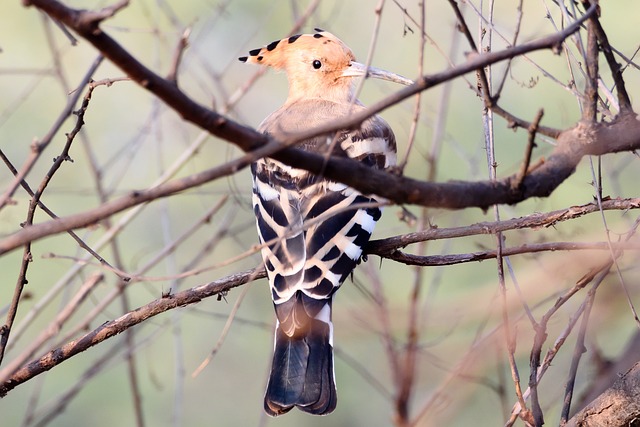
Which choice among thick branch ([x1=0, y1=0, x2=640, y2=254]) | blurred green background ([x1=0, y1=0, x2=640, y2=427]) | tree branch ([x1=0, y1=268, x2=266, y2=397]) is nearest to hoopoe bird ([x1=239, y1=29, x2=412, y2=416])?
tree branch ([x1=0, y1=268, x2=266, y2=397])

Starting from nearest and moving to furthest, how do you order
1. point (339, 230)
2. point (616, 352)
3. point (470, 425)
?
point (339, 230) → point (616, 352) → point (470, 425)

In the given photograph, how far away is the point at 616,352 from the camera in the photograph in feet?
16.0

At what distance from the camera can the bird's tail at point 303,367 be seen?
2713 millimetres

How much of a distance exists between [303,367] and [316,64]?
1802 millimetres

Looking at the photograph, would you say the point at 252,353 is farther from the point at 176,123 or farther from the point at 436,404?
the point at 436,404

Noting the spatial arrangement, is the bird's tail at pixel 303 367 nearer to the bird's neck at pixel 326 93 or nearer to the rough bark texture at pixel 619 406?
the rough bark texture at pixel 619 406

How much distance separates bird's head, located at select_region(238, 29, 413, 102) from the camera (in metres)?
4.09

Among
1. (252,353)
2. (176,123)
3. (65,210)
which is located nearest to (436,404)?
(176,123)

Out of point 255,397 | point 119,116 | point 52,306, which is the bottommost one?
point 255,397

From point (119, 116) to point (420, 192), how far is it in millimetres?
4863

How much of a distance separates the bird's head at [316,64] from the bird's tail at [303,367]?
156cm

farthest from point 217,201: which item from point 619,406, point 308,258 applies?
point 619,406

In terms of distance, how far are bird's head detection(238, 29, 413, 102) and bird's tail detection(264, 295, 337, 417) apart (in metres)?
1.56

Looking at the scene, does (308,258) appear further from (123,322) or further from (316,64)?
(316,64)
